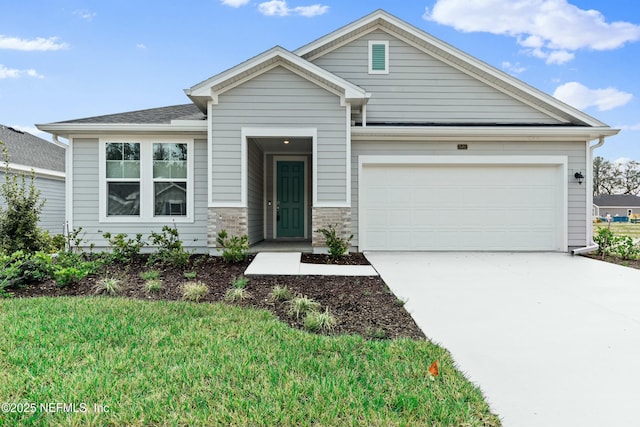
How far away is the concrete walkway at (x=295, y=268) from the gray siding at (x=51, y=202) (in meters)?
11.1

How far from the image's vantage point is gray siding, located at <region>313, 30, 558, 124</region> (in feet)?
31.5

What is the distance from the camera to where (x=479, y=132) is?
857 cm

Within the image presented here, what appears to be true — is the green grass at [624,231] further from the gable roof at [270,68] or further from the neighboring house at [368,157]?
the gable roof at [270,68]

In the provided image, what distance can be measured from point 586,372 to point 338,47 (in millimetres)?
9185

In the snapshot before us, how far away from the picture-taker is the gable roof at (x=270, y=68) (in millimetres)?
7629

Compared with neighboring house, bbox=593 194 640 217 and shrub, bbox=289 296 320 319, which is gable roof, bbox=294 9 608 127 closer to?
shrub, bbox=289 296 320 319

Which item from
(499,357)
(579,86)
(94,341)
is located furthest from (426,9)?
(579,86)

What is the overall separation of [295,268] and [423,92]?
6.20m

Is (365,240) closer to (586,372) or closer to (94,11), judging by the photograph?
(586,372)

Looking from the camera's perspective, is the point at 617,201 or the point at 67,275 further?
the point at 617,201

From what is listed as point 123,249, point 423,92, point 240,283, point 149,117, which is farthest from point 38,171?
point 423,92

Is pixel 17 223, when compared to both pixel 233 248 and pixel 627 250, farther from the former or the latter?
pixel 627 250

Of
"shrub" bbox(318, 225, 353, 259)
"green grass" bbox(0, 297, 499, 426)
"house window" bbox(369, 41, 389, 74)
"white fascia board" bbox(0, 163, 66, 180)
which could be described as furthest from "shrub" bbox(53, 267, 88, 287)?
"white fascia board" bbox(0, 163, 66, 180)

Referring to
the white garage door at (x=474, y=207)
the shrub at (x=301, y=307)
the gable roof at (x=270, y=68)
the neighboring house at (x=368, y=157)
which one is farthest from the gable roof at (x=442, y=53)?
the shrub at (x=301, y=307)
